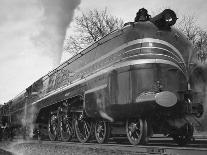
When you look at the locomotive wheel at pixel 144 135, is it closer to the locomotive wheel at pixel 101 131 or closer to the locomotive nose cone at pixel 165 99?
the locomotive nose cone at pixel 165 99

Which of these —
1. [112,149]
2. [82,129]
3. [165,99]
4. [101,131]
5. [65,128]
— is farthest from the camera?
[65,128]

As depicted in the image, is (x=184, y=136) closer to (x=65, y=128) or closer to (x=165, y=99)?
(x=165, y=99)

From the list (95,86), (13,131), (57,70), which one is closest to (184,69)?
(95,86)

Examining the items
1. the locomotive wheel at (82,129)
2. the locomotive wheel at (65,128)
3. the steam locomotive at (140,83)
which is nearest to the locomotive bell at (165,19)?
the steam locomotive at (140,83)

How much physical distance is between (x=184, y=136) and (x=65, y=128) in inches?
171

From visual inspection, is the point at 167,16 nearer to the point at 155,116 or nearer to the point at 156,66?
the point at 156,66

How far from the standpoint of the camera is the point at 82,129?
907 centimetres

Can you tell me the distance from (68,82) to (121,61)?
11.4 feet

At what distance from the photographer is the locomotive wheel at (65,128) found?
9773 mm

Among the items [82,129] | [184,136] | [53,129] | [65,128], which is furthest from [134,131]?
[53,129]

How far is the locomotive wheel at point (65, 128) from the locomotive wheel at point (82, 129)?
699 mm

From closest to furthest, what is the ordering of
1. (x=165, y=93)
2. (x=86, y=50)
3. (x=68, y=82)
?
1. (x=165, y=93)
2. (x=86, y=50)
3. (x=68, y=82)

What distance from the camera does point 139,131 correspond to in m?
6.63

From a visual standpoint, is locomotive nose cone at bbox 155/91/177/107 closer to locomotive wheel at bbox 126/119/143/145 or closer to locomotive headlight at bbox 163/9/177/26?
locomotive wheel at bbox 126/119/143/145
